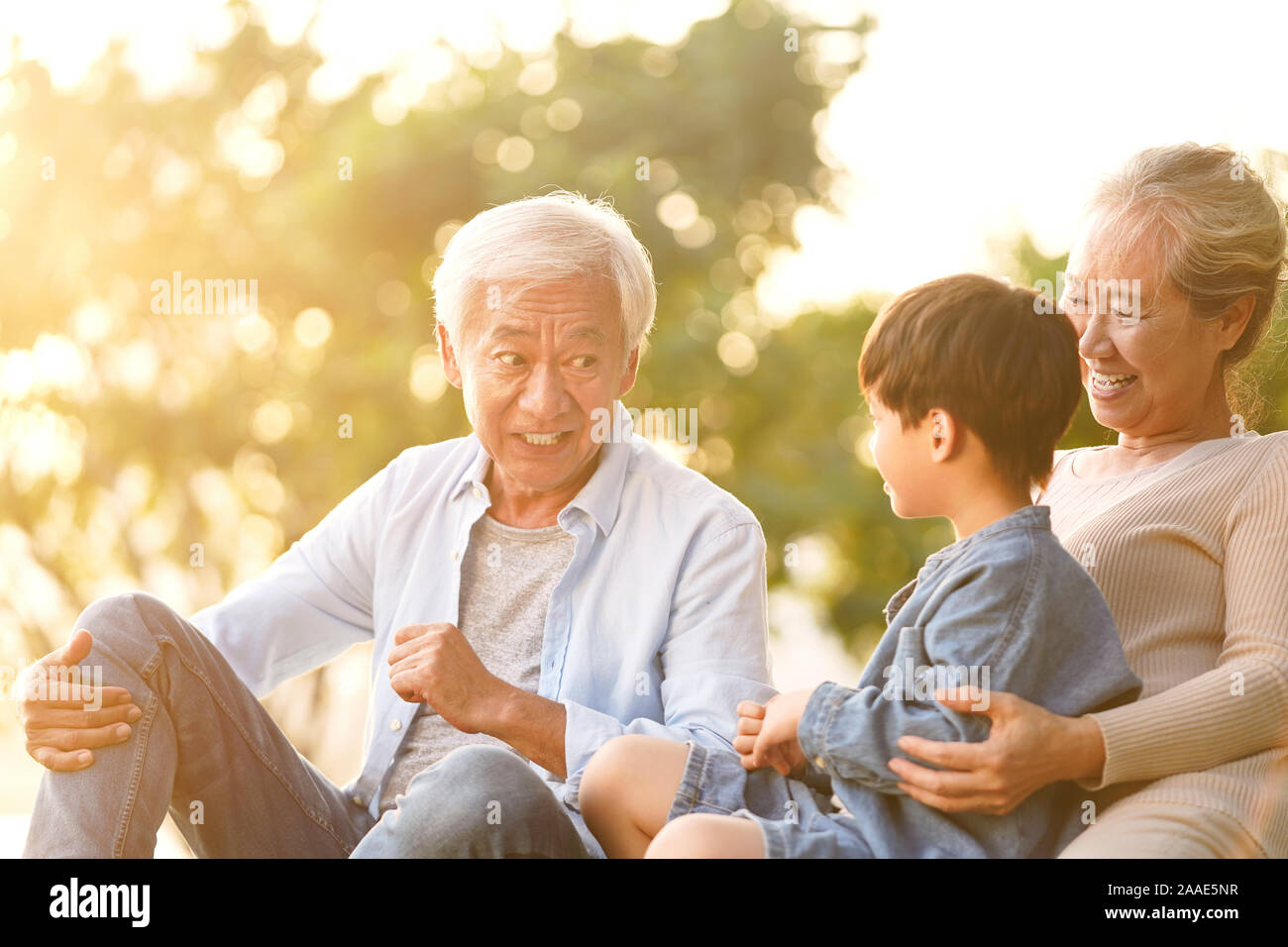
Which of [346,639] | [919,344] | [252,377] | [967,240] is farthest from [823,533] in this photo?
[919,344]

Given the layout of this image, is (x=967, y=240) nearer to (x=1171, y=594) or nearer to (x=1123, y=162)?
(x=1123, y=162)

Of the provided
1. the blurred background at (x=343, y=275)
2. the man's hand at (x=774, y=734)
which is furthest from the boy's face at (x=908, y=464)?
the blurred background at (x=343, y=275)

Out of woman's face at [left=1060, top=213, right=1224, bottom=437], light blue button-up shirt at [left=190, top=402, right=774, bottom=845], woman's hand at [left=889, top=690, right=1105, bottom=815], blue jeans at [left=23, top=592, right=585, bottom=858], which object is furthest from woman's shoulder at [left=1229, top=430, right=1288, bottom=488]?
blue jeans at [left=23, top=592, right=585, bottom=858]

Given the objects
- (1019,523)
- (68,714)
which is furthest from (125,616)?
(1019,523)

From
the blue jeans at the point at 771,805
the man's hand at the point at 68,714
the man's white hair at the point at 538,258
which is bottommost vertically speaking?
the blue jeans at the point at 771,805

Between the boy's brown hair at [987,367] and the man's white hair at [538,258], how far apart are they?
590 millimetres

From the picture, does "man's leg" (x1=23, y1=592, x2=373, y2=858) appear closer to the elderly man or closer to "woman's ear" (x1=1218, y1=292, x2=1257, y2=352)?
the elderly man

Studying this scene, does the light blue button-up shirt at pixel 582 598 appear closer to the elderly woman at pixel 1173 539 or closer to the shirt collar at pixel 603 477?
the shirt collar at pixel 603 477

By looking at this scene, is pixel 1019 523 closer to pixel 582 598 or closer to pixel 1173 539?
pixel 1173 539

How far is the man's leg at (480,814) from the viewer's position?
59.5 inches

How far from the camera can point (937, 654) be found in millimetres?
1526

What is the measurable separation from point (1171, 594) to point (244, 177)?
6.09m

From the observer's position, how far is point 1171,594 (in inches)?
71.8

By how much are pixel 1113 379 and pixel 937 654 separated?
71cm
